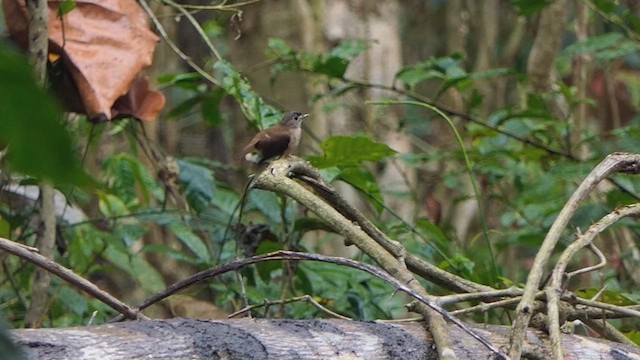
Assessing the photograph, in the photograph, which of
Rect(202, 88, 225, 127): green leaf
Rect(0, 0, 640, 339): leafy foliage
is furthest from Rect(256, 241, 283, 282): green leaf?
Rect(202, 88, 225, 127): green leaf

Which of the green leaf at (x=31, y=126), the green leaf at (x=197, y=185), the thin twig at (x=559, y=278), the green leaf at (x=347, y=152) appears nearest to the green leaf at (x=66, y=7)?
the green leaf at (x=347, y=152)

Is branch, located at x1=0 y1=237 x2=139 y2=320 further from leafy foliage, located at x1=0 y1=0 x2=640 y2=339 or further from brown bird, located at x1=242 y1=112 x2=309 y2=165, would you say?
brown bird, located at x1=242 y1=112 x2=309 y2=165

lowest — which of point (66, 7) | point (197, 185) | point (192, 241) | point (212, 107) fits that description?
point (192, 241)

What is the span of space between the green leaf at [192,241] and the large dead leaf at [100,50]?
1.53 feet

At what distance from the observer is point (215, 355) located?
3.41ft

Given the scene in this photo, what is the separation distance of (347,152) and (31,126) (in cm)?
165

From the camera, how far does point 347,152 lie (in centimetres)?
199

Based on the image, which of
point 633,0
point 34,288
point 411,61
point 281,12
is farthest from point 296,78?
point 411,61

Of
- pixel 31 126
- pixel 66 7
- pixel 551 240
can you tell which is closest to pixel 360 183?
pixel 66 7

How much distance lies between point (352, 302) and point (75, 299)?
630 mm

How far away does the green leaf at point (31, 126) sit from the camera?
0.36 meters

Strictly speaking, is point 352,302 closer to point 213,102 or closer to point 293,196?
point 213,102

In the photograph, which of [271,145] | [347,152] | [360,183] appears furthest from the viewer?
[360,183]

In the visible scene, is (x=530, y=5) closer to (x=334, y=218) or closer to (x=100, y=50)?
(x=100, y=50)
